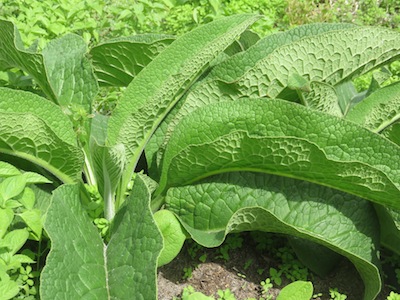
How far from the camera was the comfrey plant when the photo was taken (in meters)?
1.78

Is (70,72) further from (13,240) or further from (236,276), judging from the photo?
(236,276)

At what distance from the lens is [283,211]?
2.00 meters

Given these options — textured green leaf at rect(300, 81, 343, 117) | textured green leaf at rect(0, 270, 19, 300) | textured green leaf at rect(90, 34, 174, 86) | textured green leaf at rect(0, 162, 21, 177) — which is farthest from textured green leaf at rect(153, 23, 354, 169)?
textured green leaf at rect(0, 270, 19, 300)

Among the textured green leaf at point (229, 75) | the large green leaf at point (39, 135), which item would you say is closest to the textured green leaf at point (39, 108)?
the large green leaf at point (39, 135)

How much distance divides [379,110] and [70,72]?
1186 millimetres

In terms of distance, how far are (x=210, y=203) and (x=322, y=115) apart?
0.50 metres

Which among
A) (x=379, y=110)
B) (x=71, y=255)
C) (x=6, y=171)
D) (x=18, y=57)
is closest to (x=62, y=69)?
(x=18, y=57)

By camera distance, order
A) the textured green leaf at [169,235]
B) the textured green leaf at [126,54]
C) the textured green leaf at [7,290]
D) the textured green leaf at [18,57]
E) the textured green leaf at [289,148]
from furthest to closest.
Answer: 1. the textured green leaf at [126,54]
2. the textured green leaf at [18,57]
3. the textured green leaf at [169,235]
4. the textured green leaf at [289,148]
5. the textured green leaf at [7,290]

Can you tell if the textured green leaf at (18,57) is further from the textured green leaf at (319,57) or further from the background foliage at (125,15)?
the textured green leaf at (319,57)

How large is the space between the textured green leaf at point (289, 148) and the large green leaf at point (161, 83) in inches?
5.4

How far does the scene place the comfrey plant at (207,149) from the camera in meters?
1.78

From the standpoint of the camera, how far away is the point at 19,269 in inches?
72.3

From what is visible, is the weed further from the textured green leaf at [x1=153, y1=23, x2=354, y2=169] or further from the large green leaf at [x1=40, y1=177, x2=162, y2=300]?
the large green leaf at [x1=40, y1=177, x2=162, y2=300]

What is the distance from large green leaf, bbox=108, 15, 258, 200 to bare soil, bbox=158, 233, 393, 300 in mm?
372
